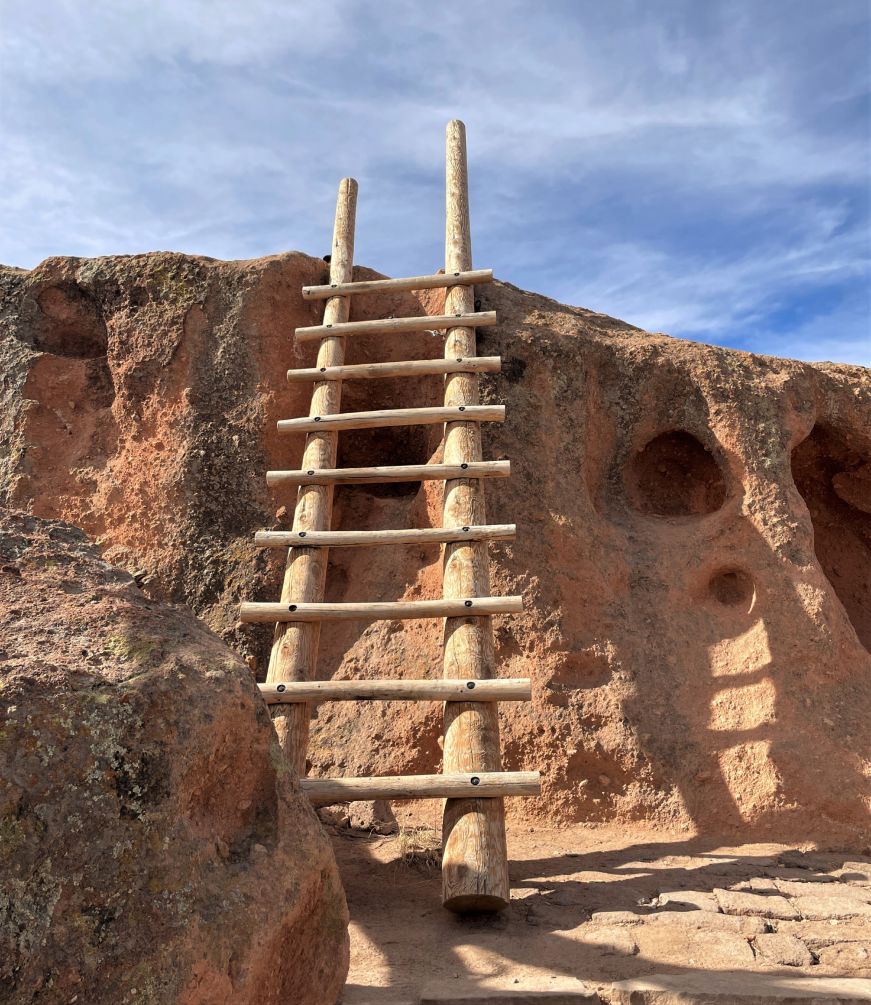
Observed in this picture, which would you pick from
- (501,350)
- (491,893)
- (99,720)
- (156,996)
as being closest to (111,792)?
(99,720)

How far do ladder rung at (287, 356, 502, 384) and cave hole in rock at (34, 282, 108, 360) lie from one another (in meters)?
1.38

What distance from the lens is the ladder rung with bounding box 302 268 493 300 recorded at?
481 centimetres

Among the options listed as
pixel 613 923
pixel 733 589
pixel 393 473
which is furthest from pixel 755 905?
pixel 393 473

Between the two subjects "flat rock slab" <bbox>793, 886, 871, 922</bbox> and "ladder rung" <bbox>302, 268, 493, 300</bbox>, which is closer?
"flat rock slab" <bbox>793, 886, 871, 922</bbox>

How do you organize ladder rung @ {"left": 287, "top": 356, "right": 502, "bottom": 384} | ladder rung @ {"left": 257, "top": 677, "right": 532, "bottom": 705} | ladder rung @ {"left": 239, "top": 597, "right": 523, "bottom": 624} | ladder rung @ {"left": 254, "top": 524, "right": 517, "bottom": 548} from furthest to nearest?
ladder rung @ {"left": 287, "top": 356, "right": 502, "bottom": 384} → ladder rung @ {"left": 254, "top": 524, "right": 517, "bottom": 548} → ladder rung @ {"left": 239, "top": 597, "right": 523, "bottom": 624} → ladder rung @ {"left": 257, "top": 677, "right": 532, "bottom": 705}

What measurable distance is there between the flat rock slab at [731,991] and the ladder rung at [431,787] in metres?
0.86

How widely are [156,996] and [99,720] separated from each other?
0.48 meters

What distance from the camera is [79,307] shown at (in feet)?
16.7

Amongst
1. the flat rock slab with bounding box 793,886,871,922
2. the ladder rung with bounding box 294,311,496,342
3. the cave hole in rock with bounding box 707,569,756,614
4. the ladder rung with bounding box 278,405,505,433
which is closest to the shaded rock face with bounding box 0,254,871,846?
the cave hole in rock with bounding box 707,569,756,614

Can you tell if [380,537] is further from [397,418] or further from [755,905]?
[755,905]

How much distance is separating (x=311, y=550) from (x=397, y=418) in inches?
31.6

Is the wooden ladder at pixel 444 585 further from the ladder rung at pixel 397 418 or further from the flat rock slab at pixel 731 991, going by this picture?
the flat rock slab at pixel 731 991

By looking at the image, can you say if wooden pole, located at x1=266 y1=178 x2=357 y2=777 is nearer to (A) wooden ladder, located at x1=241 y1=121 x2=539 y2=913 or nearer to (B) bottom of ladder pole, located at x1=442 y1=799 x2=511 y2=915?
(A) wooden ladder, located at x1=241 y1=121 x2=539 y2=913

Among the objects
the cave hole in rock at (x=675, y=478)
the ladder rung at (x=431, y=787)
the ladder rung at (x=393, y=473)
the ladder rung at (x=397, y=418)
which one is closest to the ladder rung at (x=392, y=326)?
the ladder rung at (x=397, y=418)
